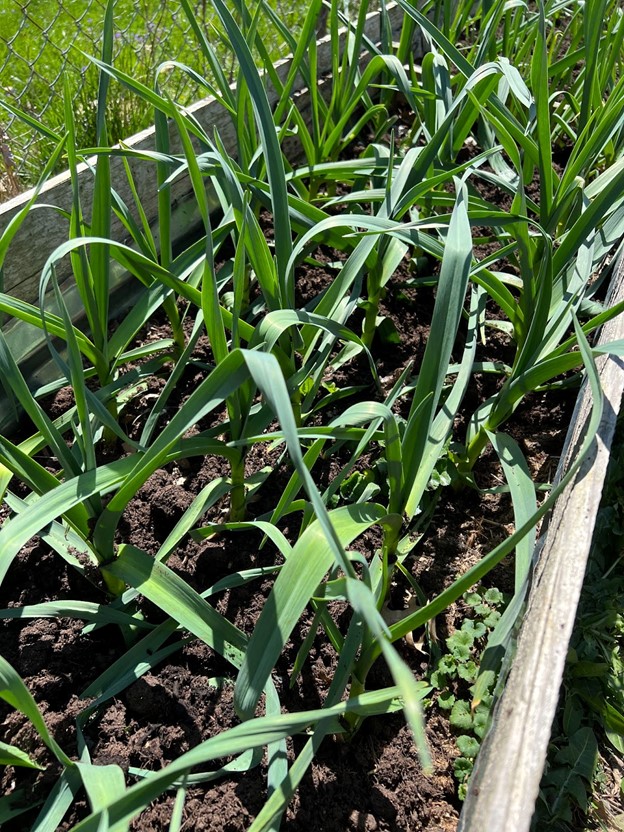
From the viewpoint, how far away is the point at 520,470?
4.00 feet

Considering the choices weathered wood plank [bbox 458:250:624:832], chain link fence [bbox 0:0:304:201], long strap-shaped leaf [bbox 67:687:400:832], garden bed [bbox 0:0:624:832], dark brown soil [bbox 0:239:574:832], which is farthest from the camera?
chain link fence [bbox 0:0:304:201]

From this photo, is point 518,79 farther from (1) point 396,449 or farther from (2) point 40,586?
(2) point 40,586

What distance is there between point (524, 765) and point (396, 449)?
45 centimetres

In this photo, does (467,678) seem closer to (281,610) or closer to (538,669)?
(538,669)

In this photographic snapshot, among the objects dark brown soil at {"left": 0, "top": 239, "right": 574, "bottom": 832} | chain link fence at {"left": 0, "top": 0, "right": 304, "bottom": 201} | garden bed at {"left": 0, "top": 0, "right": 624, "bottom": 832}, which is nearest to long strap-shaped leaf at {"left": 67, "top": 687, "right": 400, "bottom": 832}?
garden bed at {"left": 0, "top": 0, "right": 624, "bottom": 832}

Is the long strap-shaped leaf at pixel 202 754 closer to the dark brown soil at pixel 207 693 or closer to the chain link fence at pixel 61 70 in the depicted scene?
the dark brown soil at pixel 207 693

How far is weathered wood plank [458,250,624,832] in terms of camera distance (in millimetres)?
796

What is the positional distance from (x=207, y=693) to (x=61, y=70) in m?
1.93

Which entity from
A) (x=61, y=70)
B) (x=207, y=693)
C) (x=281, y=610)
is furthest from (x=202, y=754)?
(x=61, y=70)

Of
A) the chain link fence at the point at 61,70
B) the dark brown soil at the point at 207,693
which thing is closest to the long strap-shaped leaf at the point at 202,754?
the dark brown soil at the point at 207,693

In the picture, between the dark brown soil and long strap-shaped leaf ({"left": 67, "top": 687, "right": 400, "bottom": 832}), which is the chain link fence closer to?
the dark brown soil

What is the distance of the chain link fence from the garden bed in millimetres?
600

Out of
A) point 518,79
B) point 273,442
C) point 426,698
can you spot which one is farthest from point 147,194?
point 426,698

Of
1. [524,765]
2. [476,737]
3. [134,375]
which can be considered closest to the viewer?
[524,765]
